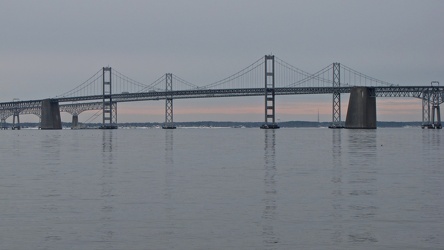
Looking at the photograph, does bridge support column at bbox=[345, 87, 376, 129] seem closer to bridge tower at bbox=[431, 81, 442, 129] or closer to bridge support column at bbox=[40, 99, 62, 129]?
bridge tower at bbox=[431, 81, 442, 129]

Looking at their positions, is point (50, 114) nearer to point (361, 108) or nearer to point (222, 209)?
point (361, 108)

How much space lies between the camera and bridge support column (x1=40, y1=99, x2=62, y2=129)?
13575 cm

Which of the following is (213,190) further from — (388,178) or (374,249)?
(374,249)

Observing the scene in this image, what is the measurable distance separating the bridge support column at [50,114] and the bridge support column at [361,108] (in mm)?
54348

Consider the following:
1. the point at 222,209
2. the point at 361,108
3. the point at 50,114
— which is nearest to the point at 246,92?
the point at 361,108

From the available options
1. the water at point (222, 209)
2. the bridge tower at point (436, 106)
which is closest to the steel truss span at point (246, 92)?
the bridge tower at point (436, 106)

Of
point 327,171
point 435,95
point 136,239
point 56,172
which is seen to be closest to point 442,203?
point 136,239

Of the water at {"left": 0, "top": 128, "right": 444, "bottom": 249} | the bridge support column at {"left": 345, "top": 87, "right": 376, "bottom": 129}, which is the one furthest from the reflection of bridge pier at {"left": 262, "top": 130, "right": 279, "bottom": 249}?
the bridge support column at {"left": 345, "top": 87, "right": 376, "bottom": 129}

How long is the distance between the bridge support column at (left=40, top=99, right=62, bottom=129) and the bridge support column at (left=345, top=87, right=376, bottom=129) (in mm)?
54348

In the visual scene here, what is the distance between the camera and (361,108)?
117562mm

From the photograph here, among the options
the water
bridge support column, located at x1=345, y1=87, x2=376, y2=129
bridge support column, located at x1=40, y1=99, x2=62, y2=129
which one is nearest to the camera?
the water

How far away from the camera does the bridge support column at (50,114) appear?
5344 inches

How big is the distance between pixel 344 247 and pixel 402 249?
77cm

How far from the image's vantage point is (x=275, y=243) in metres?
10.3
